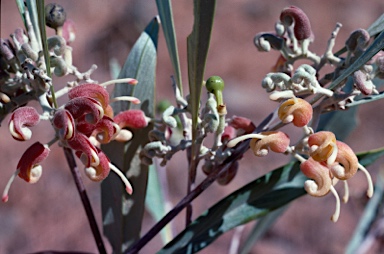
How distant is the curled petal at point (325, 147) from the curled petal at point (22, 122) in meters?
0.32

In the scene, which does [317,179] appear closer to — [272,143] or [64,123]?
[272,143]

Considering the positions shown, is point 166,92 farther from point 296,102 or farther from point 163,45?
point 296,102

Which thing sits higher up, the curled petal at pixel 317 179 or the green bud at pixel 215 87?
the green bud at pixel 215 87

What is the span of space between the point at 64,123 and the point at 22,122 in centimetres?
5

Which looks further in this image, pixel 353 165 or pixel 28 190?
pixel 28 190

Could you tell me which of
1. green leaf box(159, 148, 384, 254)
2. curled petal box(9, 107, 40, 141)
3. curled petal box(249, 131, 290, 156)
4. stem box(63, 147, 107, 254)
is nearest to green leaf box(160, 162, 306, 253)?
green leaf box(159, 148, 384, 254)

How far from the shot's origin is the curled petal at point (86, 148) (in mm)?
656

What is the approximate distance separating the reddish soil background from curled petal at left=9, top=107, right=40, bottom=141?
4.78 feet

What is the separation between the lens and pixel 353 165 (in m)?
0.65

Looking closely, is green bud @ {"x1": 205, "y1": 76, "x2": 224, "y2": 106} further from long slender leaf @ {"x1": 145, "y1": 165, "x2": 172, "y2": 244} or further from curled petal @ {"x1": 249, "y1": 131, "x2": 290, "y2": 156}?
long slender leaf @ {"x1": 145, "y1": 165, "x2": 172, "y2": 244}

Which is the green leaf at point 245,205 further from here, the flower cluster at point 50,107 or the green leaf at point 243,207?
the flower cluster at point 50,107

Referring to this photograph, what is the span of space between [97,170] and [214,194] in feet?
6.66

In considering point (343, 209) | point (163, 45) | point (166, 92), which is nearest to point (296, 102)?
point (343, 209)

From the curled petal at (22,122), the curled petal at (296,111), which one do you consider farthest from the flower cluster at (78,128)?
the curled petal at (296,111)
